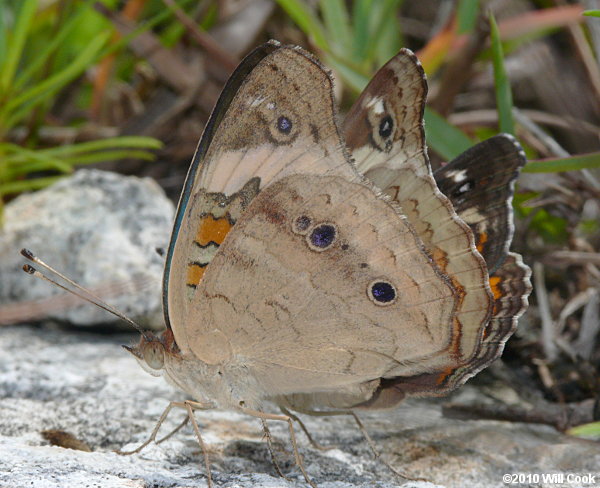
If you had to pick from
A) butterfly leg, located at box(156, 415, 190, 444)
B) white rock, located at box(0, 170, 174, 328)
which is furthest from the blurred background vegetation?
butterfly leg, located at box(156, 415, 190, 444)

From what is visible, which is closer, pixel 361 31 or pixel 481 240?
pixel 481 240

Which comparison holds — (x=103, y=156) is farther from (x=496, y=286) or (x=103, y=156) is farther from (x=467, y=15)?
(x=496, y=286)

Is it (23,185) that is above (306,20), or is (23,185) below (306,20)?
below

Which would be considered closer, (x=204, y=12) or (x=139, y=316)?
Result: (x=139, y=316)

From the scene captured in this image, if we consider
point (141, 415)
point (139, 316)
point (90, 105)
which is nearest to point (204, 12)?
point (90, 105)

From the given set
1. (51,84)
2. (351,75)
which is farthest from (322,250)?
(51,84)

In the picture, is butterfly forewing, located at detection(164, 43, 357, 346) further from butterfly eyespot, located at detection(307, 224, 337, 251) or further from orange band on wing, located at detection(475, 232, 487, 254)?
orange band on wing, located at detection(475, 232, 487, 254)

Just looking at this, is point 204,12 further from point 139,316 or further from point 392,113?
point 392,113
